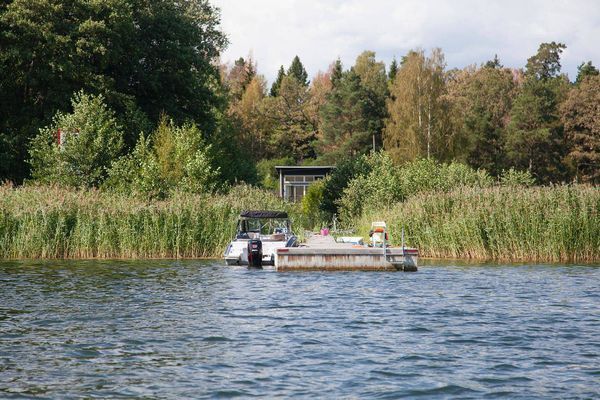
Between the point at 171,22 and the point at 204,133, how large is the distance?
8111mm

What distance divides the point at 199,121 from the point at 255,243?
34.5m

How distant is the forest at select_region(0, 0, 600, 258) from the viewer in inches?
1881

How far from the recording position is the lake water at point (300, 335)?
13.1m

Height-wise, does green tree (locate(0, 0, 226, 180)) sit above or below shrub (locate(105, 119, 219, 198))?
above

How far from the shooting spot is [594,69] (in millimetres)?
105875

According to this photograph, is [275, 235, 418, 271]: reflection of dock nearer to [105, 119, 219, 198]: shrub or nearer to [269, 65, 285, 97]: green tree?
[105, 119, 219, 198]: shrub

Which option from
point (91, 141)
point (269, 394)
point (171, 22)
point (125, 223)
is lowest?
point (269, 394)

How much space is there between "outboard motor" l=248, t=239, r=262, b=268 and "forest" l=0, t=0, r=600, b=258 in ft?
29.1

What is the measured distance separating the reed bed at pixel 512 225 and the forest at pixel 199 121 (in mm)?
418

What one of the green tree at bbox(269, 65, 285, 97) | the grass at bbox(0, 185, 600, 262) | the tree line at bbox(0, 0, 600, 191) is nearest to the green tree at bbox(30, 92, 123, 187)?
the tree line at bbox(0, 0, 600, 191)

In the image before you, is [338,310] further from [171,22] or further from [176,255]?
[171,22]

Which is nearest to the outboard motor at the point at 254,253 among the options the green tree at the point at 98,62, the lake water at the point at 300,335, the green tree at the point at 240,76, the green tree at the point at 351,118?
the lake water at the point at 300,335

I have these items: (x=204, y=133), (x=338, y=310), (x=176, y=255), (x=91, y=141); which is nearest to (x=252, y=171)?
(x=204, y=133)

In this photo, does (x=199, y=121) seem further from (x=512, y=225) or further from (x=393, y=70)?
(x=393, y=70)
